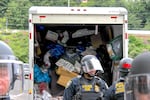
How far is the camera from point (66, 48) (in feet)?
32.7

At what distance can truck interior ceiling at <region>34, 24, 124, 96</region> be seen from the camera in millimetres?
9614

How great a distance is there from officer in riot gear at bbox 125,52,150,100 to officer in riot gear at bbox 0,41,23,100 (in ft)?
3.41

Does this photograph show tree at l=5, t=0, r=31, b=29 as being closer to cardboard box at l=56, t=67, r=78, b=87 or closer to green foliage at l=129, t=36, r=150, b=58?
green foliage at l=129, t=36, r=150, b=58

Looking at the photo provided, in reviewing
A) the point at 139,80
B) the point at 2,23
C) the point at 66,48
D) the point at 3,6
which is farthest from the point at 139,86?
the point at 3,6

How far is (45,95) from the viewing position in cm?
935

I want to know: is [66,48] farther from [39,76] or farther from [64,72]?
[39,76]

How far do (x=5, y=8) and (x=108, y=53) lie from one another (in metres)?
35.1

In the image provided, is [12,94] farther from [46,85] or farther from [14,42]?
[14,42]

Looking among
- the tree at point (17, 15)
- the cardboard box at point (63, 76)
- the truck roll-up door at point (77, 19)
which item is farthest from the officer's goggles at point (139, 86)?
the tree at point (17, 15)

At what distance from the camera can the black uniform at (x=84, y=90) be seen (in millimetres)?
7172

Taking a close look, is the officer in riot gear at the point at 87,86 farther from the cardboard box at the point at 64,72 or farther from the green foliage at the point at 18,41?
the green foliage at the point at 18,41

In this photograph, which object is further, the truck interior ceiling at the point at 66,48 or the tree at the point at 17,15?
the tree at the point at 17,15

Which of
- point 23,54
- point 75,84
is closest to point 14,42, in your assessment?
point 23,54

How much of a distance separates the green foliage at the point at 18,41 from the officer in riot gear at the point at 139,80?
24.4m
